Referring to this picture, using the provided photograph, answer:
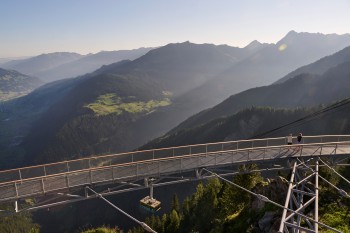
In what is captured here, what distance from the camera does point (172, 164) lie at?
37125mm

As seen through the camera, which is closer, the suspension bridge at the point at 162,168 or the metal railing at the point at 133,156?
the suspension bridge at the point at 162,168

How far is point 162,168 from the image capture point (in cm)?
3628

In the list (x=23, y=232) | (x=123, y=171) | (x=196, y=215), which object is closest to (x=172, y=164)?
(x=123, y=171)

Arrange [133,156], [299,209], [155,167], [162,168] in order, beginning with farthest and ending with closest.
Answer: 1. [133,156]
2. [162,168]
3. [155,167]
4. [299,209]

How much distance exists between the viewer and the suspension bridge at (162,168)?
100ft

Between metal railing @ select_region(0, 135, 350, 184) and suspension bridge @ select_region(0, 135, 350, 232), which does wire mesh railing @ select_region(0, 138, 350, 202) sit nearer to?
suspension bridge @ select_region(0, 135, 350, 232)

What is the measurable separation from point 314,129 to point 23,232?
574 feet

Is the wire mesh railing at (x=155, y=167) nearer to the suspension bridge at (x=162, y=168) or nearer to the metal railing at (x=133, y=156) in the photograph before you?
the suspension bridge at (x=162, y=168)

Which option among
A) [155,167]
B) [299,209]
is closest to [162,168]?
[155,167]

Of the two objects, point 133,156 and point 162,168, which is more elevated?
point 133,156

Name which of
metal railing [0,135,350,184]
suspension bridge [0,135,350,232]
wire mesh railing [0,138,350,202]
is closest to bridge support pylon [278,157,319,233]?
suspension bridge [0,135,350,232]

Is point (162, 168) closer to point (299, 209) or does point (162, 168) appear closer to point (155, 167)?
point (155, 167)

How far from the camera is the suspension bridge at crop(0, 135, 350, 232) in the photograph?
100 feet

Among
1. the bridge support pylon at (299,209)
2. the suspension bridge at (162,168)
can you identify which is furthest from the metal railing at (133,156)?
the bridge support pylon at (299,209)
